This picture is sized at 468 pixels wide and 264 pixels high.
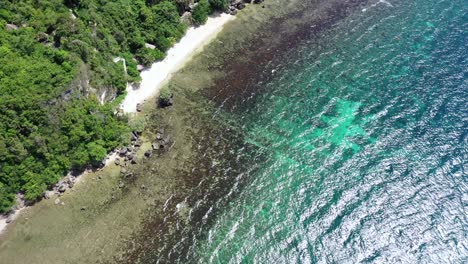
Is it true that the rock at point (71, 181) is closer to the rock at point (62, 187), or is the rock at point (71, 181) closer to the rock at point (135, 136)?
the rock at point (62, 187)

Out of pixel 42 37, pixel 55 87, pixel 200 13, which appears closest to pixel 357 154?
pixel 55 87

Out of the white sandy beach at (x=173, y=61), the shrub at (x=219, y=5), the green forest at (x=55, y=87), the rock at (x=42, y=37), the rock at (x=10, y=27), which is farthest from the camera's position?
the shrub at (x=219, y=5)

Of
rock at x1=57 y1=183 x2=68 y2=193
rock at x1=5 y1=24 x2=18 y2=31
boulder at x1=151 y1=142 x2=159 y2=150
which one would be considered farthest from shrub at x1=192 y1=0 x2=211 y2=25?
rock at x1=57 y1=183 x2=68 y2=193

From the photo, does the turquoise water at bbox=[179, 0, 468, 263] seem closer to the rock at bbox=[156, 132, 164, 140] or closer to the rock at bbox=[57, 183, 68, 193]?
the rock at bbox=[156, 132, 164, 140]

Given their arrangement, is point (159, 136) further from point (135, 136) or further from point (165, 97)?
point (165, 97)

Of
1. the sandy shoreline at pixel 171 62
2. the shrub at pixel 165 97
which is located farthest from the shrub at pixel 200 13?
the shrub at pixel 165 97
